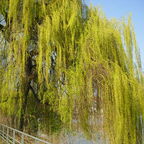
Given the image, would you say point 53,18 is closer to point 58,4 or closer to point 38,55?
point 58,4

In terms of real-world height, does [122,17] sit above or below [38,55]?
above

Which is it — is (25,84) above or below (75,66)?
below

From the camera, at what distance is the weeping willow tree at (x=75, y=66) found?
19.4ft

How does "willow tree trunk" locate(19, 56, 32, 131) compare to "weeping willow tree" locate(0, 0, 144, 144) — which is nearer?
"weeping willow tree" locate(0, 0, 144, 144)

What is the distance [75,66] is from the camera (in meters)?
6.75

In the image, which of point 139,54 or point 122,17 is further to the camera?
point 122,17

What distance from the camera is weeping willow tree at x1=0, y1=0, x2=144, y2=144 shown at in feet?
19.4

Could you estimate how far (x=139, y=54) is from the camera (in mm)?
6512

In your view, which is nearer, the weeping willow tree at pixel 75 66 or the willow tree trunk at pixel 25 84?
the weeping willow tree at pixel 75 66

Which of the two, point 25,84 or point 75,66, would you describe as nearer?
point 75,66

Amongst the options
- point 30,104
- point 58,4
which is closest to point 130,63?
point 58,4

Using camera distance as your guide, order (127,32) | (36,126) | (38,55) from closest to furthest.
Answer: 1. (127,32)
2. (38,55)
3. (36,126)

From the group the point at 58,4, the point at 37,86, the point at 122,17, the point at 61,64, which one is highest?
the point at 58,4

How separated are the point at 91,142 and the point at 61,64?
2.07 metres
